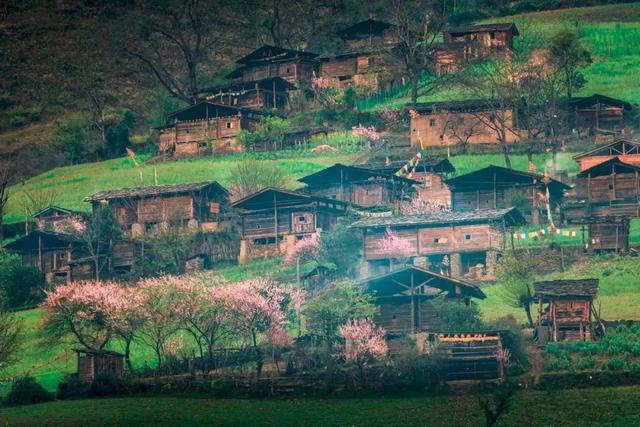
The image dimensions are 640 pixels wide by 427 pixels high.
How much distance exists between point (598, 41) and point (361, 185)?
45.7 meters

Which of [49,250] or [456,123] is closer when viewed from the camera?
[49,250]

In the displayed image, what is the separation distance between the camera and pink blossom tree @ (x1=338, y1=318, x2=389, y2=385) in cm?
6162

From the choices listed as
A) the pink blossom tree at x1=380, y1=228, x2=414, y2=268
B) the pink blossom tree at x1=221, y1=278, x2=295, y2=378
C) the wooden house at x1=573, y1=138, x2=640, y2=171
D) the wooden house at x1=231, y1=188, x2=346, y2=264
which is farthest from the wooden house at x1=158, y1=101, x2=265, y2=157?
the pink blossom tree at x1=221, y1=278, x2=295, y2=378

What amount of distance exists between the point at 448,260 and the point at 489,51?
160 feet

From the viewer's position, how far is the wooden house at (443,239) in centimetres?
Result: 8038

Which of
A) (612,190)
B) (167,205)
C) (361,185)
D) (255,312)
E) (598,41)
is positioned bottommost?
Answer: (255,312)

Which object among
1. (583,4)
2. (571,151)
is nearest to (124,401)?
(571,151)

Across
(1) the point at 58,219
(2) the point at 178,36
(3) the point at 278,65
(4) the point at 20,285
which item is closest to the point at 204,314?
(4) the point at 20,285

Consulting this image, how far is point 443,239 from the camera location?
8131 cm

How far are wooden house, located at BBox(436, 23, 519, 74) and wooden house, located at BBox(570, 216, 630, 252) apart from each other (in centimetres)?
4899

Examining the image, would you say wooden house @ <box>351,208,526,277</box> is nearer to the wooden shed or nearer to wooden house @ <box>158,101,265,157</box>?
the wooden shed

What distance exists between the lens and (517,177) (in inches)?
3526

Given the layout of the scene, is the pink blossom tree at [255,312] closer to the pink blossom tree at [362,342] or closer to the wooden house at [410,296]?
the pink blossom tree at [362,342]

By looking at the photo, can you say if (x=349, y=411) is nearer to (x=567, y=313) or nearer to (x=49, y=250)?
(x=567, y=313)
